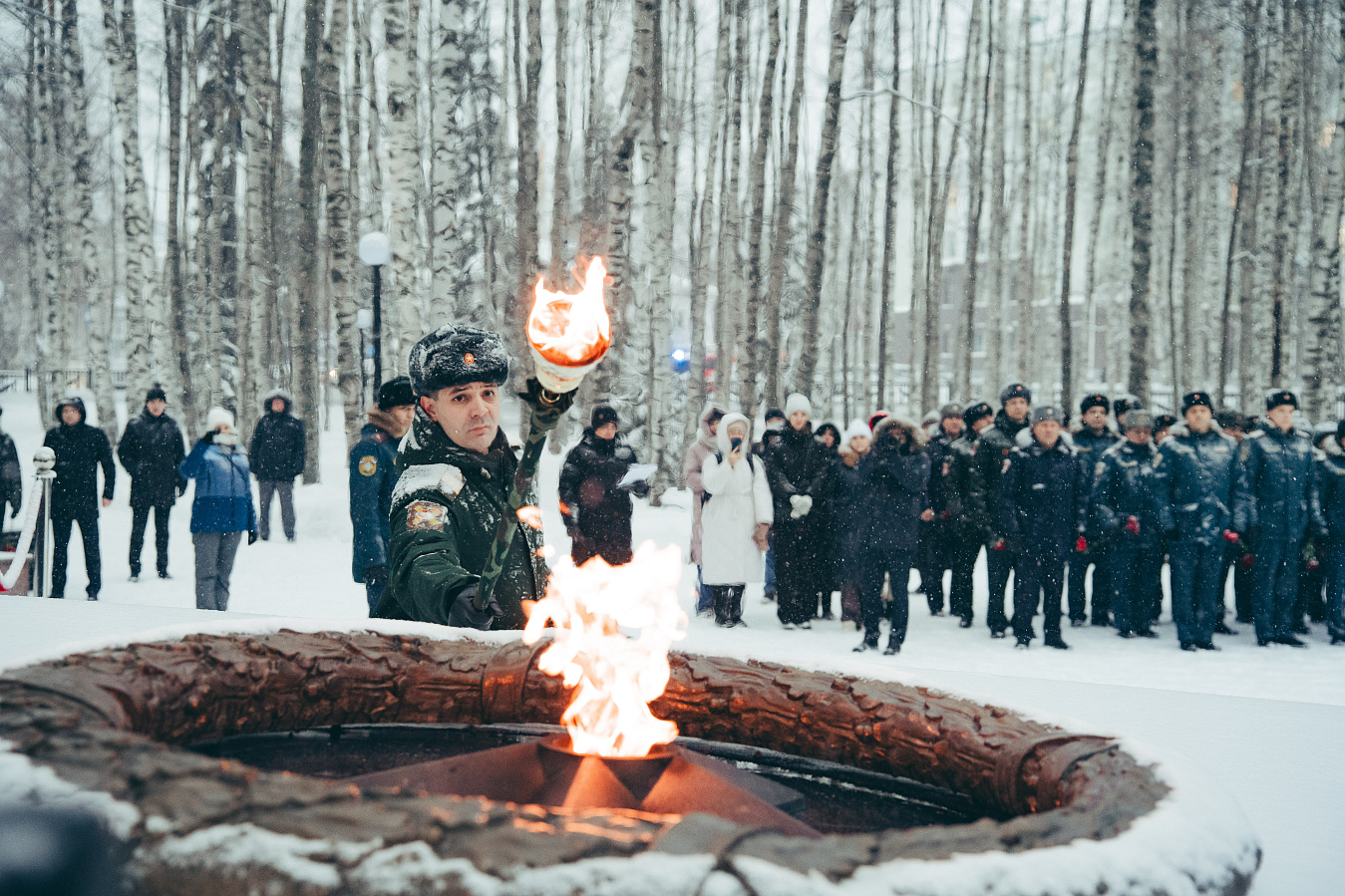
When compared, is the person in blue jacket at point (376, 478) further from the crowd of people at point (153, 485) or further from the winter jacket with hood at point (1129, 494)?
the winter jacket with hood at point (1129, 494)

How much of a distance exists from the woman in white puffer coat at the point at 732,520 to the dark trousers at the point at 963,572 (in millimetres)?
1899

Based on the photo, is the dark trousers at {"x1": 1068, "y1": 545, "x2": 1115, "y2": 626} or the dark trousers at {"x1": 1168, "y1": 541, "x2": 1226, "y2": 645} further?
the dark trousers at {"x1": 1068, "y1": 545, "x2": 1115, "y2": 626}

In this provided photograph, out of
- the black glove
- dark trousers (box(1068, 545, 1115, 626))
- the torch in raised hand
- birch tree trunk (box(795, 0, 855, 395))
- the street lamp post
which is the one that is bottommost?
dark trousers (box(1068, 545, 1115, 626))

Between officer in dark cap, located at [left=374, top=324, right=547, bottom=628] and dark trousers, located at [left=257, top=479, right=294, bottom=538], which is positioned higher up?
officer in dark cap, located at [left=374, top=324, right=547, bottom=628]

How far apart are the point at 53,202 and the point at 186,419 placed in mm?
5719

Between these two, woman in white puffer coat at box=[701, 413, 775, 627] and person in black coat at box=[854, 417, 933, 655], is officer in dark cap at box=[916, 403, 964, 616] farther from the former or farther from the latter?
woman in white puffer coat at box=[701, 413, 775, 627]

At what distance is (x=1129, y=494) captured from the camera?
9219 mm

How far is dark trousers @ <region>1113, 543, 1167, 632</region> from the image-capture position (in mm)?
9305

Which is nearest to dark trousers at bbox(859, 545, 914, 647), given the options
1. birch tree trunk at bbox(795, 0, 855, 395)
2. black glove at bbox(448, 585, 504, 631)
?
black glove at bbox(448, 585, 504, 631)

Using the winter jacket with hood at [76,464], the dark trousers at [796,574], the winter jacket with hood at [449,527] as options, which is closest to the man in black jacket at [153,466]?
the winter jacket with hood at [76,464]

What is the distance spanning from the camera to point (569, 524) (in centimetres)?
952

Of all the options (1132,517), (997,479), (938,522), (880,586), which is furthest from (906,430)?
(1132,517)

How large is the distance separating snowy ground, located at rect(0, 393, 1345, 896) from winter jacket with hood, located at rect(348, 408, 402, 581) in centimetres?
103

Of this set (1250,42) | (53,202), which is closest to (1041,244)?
(1250,42)
